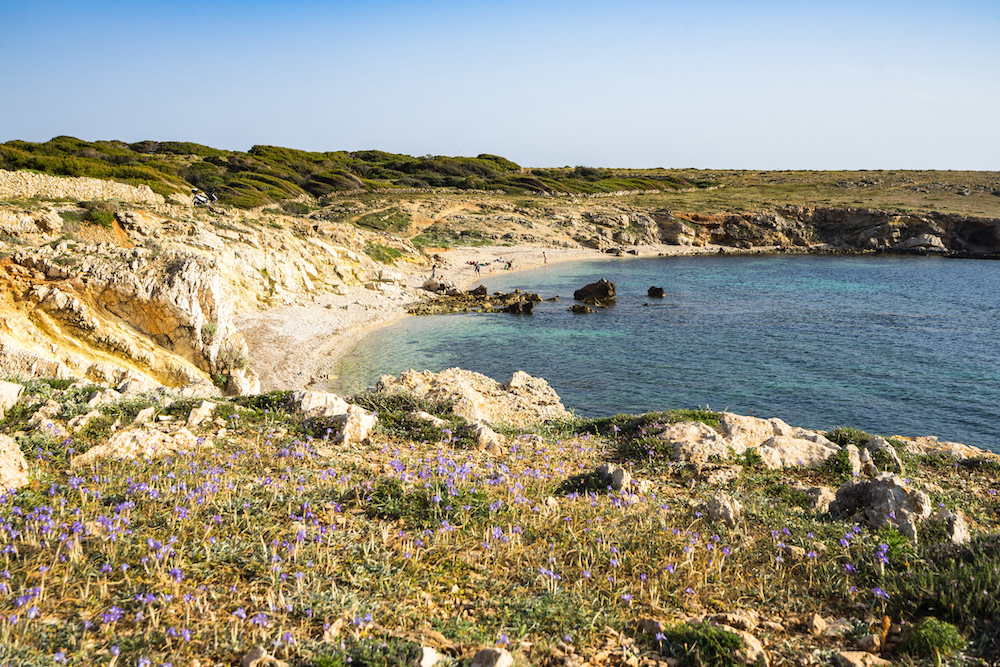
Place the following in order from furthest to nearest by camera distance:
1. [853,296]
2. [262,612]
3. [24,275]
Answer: [853,296]
[24,275]
[262,612]

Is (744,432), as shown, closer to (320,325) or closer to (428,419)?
(428,419)

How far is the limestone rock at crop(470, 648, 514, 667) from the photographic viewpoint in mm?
3387

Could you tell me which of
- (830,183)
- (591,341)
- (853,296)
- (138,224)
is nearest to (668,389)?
(591,341)

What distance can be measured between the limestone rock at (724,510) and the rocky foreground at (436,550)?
2 centimetres

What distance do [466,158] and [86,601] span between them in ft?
392

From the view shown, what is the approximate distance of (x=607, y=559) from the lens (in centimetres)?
498

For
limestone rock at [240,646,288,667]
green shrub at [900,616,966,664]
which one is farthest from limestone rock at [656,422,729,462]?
limestone rock at [240,646,288,667]

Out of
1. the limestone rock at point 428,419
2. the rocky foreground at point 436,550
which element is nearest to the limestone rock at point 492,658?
the rocky foreground at point 436,550

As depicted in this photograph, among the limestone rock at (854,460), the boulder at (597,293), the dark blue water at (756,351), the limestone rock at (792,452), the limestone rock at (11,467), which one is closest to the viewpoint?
the limestone rock at (11,467)

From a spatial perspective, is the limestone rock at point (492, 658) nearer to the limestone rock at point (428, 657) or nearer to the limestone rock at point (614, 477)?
the limestone rock at point (428, 657)

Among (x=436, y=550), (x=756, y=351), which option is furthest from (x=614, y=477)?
(x=756, y=351)

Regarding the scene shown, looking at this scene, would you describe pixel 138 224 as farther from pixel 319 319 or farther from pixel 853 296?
pixel 853 296

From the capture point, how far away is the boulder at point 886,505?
5840 mm

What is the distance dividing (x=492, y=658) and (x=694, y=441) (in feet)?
19.8
